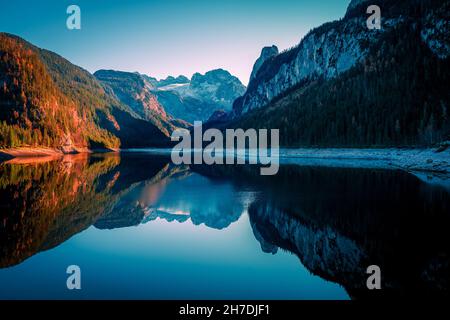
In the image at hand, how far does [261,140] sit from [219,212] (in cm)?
12407

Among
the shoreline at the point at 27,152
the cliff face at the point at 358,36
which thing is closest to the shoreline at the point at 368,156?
the shoreline at the point at 27,152

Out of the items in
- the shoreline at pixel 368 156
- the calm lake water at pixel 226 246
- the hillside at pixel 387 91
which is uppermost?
the hillside at pixel 387 91

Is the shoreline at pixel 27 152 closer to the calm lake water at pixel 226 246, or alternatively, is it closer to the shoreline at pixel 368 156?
the shoreline at pixel 368 156

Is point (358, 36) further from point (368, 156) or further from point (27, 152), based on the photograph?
point (27, 152)

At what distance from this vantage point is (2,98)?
14662 centimetres

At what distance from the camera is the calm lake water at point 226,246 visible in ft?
30.8

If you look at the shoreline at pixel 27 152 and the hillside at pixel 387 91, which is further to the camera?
the shoreline at pixel 27 152

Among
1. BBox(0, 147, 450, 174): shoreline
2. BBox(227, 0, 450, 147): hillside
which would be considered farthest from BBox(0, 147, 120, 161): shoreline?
BBox(227, 0, 450, 147): hillside

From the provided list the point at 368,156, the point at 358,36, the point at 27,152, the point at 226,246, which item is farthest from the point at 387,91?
the point at 27,152

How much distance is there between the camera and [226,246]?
14117mm

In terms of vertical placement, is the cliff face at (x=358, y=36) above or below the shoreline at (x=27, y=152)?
above

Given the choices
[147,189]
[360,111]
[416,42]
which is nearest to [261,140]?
[360,111]

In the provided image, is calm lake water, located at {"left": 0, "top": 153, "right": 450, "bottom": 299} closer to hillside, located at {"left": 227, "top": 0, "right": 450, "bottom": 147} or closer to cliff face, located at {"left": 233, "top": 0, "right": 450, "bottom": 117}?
hillside, located at {"left": 227, "top": 0, "right": 450, "bottom": 147}

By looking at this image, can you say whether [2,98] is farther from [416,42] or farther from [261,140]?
[416,42]
